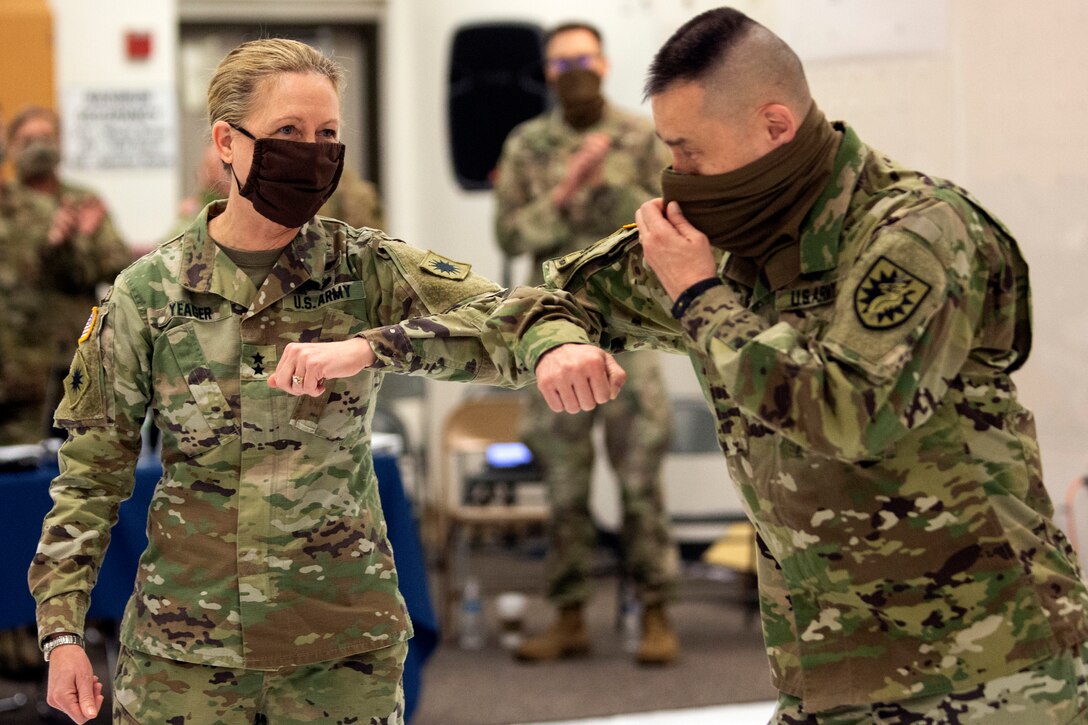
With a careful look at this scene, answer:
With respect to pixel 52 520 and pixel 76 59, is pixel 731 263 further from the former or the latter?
pixel 76 59

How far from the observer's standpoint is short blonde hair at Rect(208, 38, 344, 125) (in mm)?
1918

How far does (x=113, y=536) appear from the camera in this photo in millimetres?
3578

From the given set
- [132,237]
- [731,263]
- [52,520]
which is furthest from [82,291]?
[731,263]

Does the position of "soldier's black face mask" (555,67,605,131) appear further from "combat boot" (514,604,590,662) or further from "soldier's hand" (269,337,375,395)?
"soldier's hand" (269,337,375,395)

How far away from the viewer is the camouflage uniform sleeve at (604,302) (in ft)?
6.18

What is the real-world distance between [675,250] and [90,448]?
0.88 metres

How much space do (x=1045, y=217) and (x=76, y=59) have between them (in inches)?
227

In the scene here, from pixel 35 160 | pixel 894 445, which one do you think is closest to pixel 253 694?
pixel 894 445

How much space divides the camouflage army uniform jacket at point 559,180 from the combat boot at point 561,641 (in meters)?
1.26

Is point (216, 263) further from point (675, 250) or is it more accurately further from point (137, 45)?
point (137, 45)

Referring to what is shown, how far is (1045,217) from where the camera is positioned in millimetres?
3770

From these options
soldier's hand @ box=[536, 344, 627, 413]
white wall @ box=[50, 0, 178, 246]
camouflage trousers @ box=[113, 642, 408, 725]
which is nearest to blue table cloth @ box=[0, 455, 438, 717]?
camouflage trousers @ box=[113, 642, 408, 725]

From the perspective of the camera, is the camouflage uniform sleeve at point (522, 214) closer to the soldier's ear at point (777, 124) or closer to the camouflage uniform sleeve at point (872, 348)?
the soldier's ear at point (777, 124)

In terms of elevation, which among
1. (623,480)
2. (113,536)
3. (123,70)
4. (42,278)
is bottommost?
(623,480)
